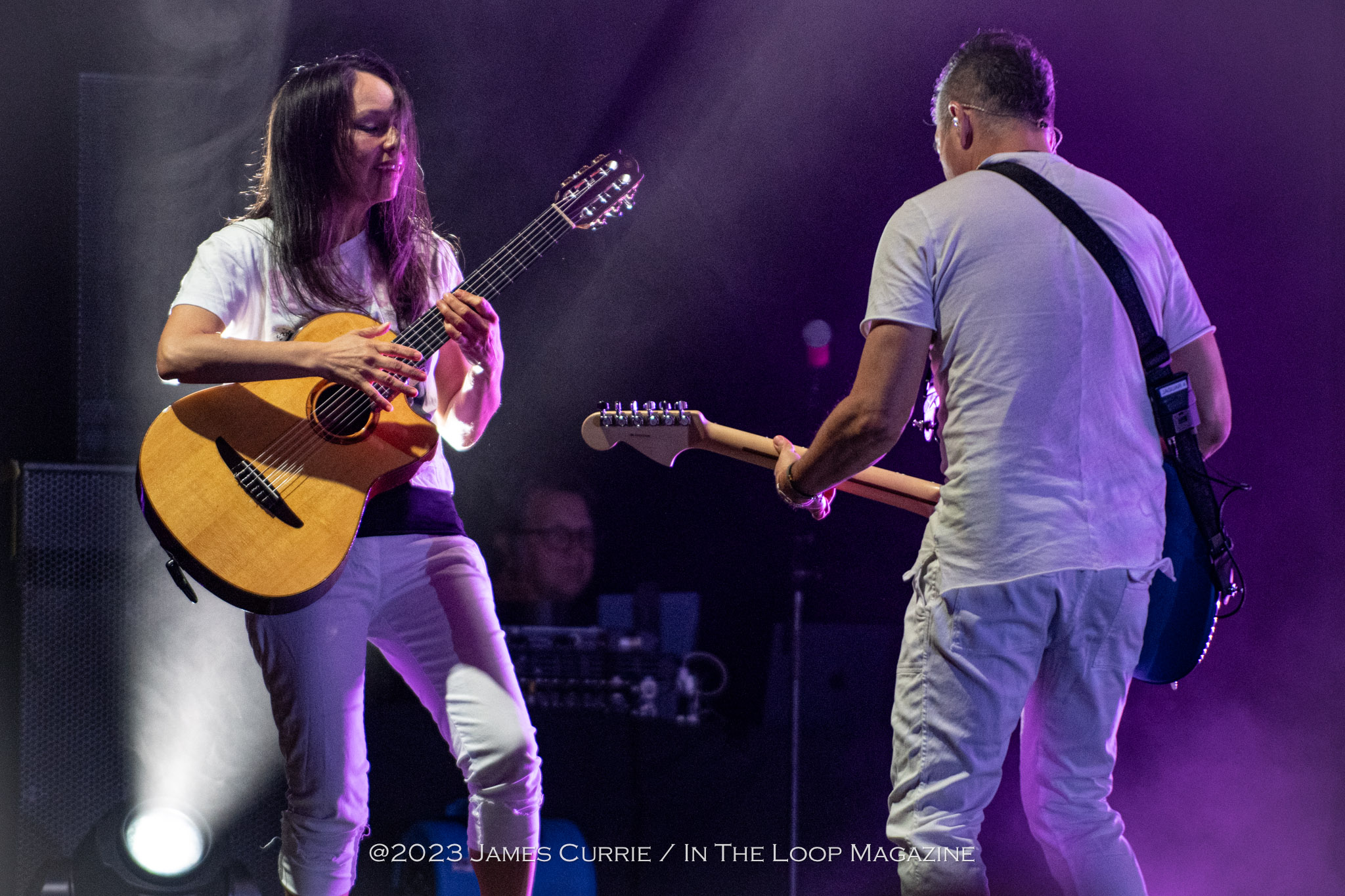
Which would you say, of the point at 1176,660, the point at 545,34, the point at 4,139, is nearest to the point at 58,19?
the point at 4,139

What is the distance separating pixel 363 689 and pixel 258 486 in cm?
53

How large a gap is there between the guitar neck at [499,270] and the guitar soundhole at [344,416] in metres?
0.18

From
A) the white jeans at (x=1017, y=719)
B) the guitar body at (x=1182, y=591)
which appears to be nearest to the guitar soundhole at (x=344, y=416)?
the white jeans at (x=1017, y=719)

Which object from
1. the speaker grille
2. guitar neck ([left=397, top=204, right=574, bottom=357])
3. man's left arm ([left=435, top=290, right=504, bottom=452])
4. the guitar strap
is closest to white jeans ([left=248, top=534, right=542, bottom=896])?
man's left arm ([left=435, top=290, right=504, bottom=452])

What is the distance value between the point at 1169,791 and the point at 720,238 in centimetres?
271

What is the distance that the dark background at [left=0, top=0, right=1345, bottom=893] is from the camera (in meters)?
3.68

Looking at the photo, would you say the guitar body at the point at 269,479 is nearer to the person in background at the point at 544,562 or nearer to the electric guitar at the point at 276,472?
the electric guitar at the point at 276,472

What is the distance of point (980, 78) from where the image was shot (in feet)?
7.73

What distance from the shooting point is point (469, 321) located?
8.34 ft

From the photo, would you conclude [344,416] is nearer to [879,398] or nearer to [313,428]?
[313,428]

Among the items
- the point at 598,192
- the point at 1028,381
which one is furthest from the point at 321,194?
the point at 1028,381

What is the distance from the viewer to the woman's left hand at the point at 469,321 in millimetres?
2539

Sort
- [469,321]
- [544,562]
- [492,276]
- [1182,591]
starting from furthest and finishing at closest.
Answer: [544,562] < [492,276] < [469,321] < [1182,591]

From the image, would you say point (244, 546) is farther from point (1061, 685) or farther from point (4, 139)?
point (4, 139)
